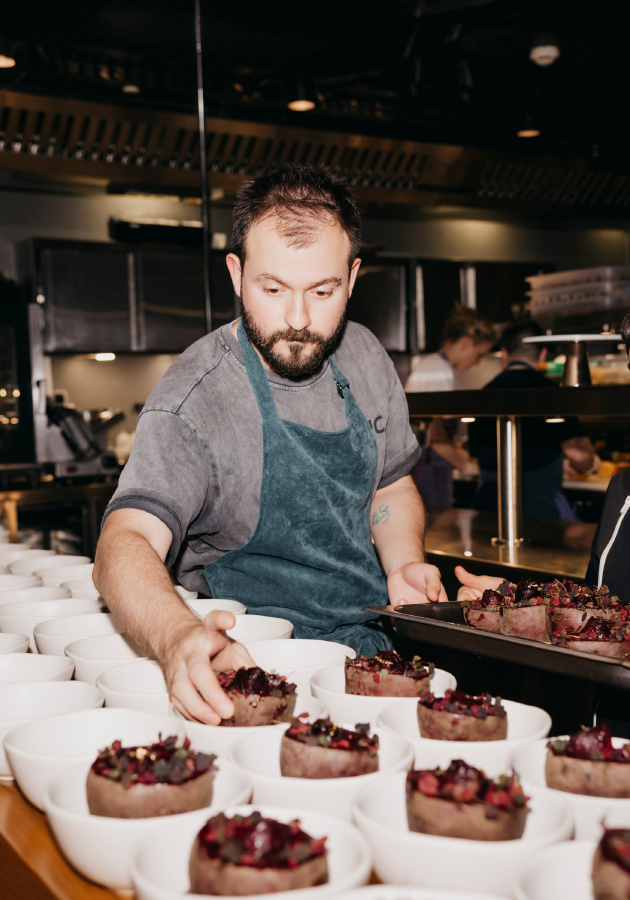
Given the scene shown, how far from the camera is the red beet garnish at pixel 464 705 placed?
1.04 metres


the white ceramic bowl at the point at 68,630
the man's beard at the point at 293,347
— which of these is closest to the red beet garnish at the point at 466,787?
the white ceramic bowl at the point at 68,630

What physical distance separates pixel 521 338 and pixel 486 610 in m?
2.52

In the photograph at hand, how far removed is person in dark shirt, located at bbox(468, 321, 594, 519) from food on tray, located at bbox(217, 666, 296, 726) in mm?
2532

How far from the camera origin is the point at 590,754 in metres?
0.92

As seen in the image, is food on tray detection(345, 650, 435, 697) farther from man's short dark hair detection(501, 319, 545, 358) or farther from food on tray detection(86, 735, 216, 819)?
man's short dark hair detection(501, 319, 545, 358)

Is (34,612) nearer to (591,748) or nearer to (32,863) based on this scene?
(32,863)

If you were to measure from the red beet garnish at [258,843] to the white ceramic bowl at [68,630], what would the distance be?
2.56 ft

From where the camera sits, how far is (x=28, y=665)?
1.38 m

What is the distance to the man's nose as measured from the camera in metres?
1.69

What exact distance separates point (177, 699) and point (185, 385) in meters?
0.79

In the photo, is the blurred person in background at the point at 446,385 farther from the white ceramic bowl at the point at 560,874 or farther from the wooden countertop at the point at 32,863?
the white ceramic bowl at the point at 560,874

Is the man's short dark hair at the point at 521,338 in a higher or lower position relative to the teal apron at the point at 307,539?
higher

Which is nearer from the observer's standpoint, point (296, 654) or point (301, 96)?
point (296, 654)

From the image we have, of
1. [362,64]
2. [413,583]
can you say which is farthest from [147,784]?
[362,64]
